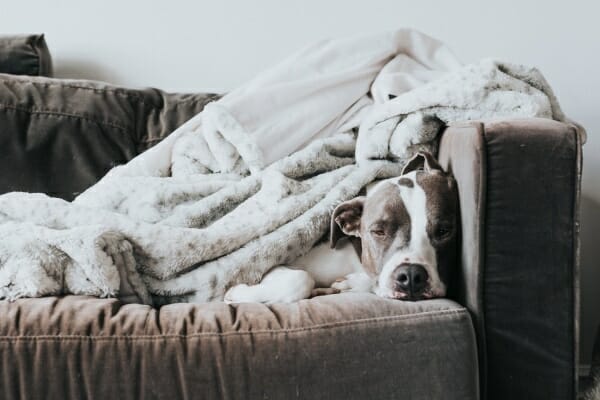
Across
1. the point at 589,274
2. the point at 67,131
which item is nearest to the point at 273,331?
the point at 67,131

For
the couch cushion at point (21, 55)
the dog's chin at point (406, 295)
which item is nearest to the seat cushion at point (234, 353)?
the dog's chin at point (406, 295)

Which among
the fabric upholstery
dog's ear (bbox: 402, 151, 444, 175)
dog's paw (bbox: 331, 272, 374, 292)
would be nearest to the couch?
dog's ear (bbox: 402, 151, 444, 175)

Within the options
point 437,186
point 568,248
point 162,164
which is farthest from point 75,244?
point 568,248

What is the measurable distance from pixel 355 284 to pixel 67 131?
3.69 feet

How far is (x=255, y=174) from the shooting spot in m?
1.75

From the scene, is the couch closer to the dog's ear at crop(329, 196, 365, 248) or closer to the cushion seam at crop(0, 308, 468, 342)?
the cushion seam at crop(0, 308, 468, 342)

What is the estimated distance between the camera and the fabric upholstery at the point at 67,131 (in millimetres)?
1985

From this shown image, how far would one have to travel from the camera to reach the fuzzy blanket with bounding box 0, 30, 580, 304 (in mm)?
1380

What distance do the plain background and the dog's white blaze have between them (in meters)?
1.01

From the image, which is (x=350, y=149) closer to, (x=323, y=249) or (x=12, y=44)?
(x=323, y=249)

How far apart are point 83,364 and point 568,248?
953 mm

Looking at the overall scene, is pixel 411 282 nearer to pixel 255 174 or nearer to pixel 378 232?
pixel 378 232

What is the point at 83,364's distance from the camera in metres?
1.09

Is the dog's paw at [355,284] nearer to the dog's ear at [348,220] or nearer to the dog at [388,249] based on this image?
the dog at [388,249]
